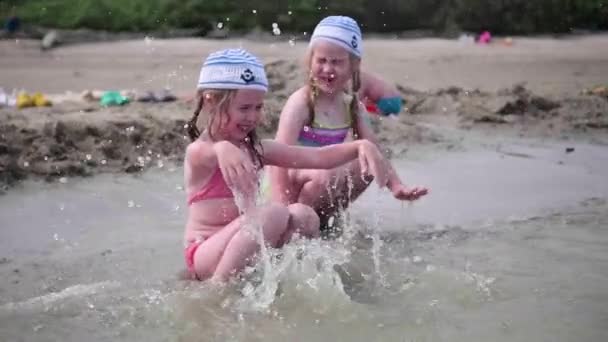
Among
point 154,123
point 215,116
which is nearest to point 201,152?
point 215,116

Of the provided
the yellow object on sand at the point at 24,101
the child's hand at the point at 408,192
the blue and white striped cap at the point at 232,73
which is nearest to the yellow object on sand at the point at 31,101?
the yellow object on sand at the point at 24,101

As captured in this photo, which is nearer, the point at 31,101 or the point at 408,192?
the point at 408,192

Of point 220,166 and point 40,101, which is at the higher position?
point 220,166

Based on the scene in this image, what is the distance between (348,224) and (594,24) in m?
7.47

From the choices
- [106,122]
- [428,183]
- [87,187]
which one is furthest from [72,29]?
[428,183]

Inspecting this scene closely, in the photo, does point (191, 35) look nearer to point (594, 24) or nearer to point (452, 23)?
point (452, 23)

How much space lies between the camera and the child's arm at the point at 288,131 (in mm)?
5359

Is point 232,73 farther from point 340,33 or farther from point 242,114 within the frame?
point 340,33

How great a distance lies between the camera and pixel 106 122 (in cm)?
700

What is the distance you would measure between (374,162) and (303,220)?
67cm

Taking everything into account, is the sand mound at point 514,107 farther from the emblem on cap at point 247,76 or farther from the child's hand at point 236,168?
the child's hand at point 236,168

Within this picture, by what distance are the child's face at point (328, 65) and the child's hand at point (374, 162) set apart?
121 cm

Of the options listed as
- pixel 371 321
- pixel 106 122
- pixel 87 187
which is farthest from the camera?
pixel 106 122

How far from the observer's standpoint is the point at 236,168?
410cm
